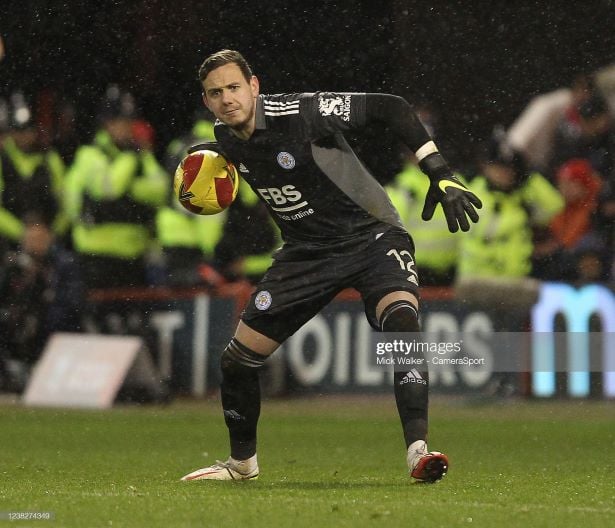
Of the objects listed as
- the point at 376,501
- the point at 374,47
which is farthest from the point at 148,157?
the point at 376,501

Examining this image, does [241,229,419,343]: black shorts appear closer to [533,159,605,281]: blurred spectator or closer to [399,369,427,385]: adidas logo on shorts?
[399,369,427,385]: adidas logo on shorts

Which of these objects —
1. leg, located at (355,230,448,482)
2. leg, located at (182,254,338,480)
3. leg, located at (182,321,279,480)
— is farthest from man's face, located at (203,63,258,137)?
leg, located at (182,321,279,480)

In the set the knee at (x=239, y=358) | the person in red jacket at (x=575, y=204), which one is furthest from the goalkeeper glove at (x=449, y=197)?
the person in red jacket at (x=575, y=204)

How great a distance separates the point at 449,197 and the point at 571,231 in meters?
7.69

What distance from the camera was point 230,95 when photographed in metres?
6.52

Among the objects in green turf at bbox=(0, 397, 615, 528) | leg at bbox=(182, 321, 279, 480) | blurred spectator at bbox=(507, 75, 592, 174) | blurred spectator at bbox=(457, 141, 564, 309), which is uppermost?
blurred spectator at bbox=(507, 75, 592, 174)

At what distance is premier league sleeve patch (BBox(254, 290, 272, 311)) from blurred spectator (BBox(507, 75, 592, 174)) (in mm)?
8076

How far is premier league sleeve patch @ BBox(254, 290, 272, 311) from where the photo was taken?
21.8ft

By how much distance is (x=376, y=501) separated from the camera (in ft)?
19.0

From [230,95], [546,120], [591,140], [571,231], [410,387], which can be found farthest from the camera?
[546,120]

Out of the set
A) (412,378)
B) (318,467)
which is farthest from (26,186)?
(412,378)

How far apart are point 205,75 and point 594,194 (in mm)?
7873

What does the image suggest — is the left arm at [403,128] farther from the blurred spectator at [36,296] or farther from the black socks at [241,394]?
the blurred spectator at [36,296]

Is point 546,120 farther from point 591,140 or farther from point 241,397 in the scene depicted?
point 241,397
